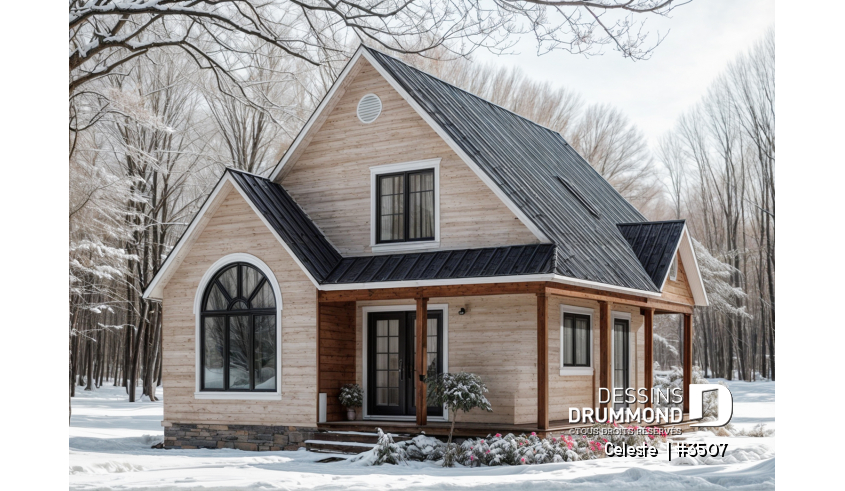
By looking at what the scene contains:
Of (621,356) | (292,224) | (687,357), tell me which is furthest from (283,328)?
(687,357)

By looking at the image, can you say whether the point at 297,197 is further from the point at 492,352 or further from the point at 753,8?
the point at 753,8

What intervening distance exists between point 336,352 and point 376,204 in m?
2.66

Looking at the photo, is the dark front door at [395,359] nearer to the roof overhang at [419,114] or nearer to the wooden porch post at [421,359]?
the wooden porch post at [421,359]

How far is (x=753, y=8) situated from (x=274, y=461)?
768 inches

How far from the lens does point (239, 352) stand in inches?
597

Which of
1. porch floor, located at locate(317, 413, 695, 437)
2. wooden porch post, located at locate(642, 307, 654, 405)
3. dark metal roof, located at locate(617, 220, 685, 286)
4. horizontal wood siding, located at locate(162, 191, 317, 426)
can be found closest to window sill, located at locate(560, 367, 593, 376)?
porch floor, located at locate(317, 413, 695, 437)

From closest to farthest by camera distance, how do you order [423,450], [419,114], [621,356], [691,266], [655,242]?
[423,450], [419,114], [621,356], [655,242], [691,266]

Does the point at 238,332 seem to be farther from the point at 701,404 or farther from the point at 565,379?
the point at 701,404

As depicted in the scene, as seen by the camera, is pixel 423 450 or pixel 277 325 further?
pixel 277 325

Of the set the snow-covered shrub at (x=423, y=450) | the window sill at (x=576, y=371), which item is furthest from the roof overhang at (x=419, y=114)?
the snow-covered shrub at (x=423, y=450)

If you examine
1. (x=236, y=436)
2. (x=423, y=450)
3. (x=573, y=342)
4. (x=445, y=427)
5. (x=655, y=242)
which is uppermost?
(x=655, y=242)

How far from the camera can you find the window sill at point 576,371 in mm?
15094

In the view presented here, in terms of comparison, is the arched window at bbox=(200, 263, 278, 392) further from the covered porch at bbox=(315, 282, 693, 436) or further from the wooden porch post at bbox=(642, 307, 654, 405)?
the wooden porch post at bbox=(642, 307, 654, 405)
